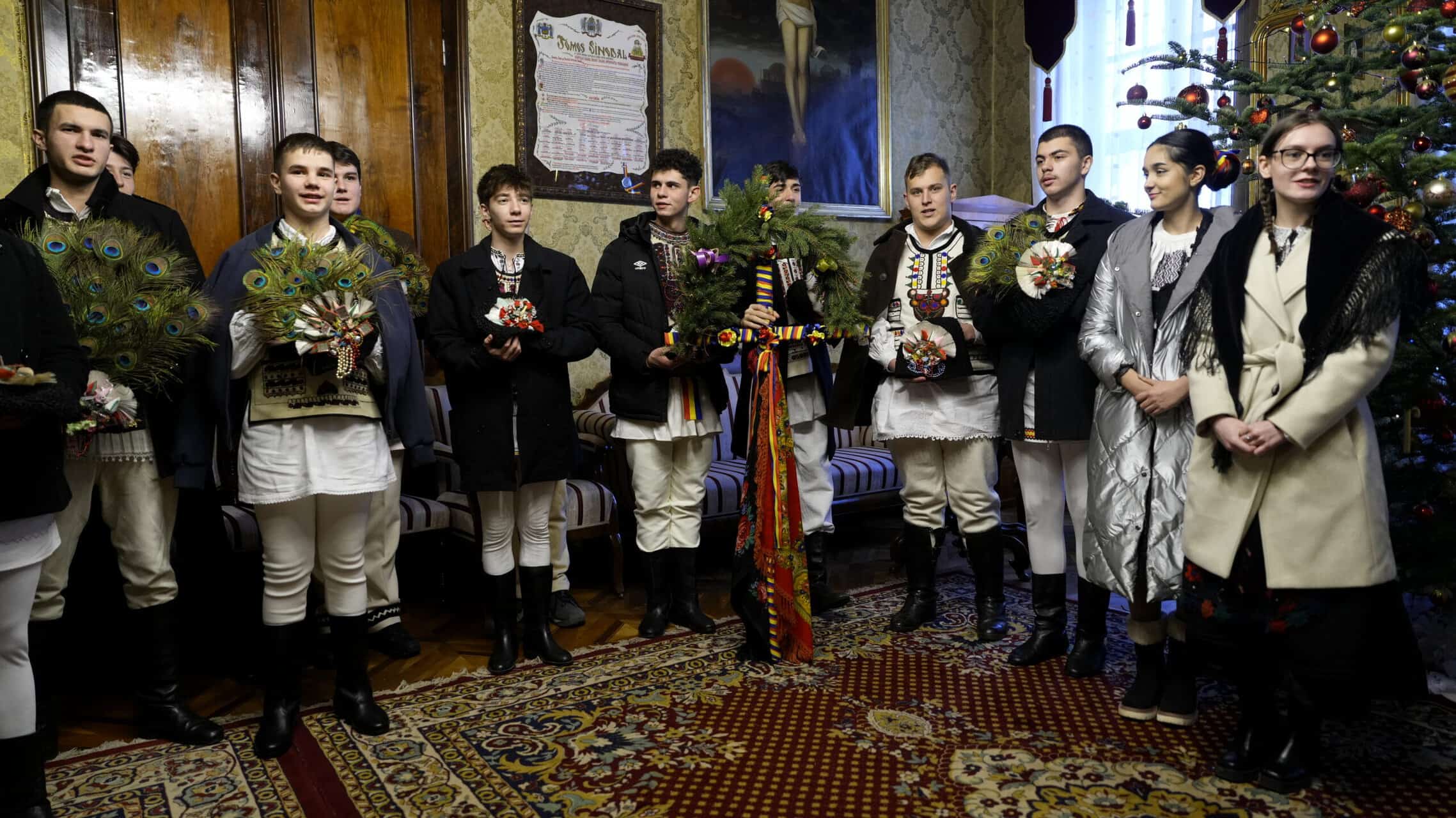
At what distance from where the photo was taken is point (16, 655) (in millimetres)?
2127

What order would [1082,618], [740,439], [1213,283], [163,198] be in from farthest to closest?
[163,198]
[740,439]
[1082,618]
[1213,283]

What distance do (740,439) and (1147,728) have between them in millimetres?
1721

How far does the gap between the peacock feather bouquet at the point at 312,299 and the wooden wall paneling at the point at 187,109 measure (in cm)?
222

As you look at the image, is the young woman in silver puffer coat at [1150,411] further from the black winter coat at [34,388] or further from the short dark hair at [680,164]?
the black winter coat at [34,388]

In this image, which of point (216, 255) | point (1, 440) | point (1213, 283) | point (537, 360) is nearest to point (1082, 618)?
point (1213, 283)

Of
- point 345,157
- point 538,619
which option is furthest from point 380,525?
point 345,157

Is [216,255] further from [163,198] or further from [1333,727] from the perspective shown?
[1333,727]

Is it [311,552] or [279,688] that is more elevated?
[311,552]

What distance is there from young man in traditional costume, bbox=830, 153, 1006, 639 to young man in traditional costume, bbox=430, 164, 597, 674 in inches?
41.6

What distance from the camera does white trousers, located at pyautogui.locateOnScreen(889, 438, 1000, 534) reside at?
3510 mm

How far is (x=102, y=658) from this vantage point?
358 centimetres

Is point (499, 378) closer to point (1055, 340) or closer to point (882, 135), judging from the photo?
point (1055, 340)

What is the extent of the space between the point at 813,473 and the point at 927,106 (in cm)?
392

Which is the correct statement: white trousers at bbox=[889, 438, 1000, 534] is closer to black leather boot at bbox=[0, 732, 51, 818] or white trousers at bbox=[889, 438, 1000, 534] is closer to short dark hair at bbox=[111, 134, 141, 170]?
black leather boot at bbox=[0, 732, 51, 818]
